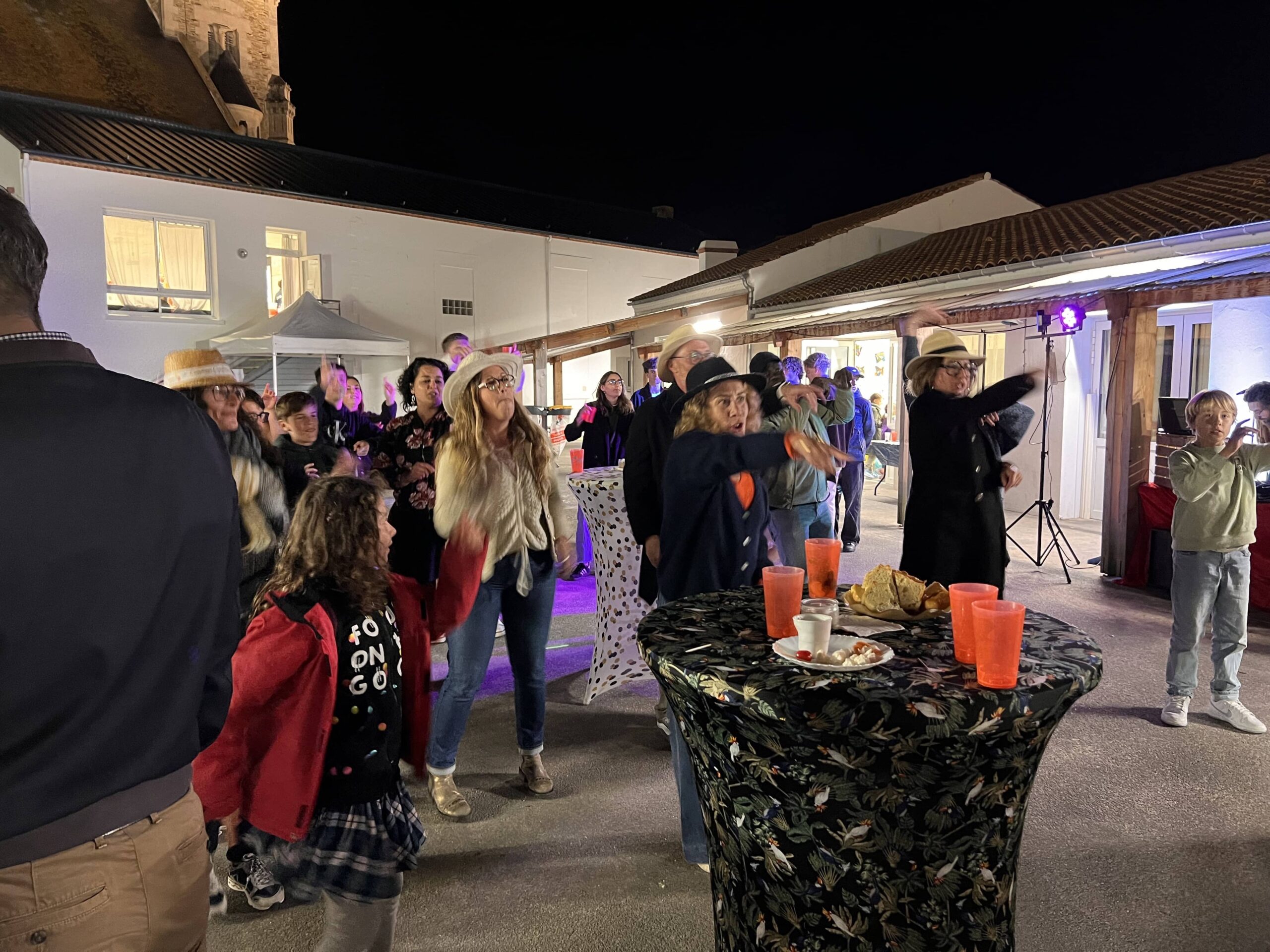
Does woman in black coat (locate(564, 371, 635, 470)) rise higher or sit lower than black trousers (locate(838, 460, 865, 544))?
higher

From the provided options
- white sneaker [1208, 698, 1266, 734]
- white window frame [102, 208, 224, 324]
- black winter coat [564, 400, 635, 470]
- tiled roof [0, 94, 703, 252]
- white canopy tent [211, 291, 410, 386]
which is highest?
tiled roof [0, 94, 703, 252]

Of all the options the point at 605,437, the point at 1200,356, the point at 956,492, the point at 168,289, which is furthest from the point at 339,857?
the point at 168,289

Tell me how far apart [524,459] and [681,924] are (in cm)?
193

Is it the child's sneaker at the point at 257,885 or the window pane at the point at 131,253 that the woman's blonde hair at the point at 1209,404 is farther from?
the window pane at the point at 131,253

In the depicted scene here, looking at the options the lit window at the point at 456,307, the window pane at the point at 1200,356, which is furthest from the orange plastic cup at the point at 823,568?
the lit window at the point at 456,307

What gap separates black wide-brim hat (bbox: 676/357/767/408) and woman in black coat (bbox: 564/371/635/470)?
4313 mm

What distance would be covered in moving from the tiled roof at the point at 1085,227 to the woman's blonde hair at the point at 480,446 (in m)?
6.08

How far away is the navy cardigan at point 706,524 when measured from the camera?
2.82 meters

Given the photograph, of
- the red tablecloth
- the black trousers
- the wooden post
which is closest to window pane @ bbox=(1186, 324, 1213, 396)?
the wooden post

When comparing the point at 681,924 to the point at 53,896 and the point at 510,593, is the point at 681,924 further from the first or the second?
the point at 53,896

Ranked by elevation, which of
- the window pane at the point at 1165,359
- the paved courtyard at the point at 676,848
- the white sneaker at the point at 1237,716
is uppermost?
the window pane at the point at 1165,359

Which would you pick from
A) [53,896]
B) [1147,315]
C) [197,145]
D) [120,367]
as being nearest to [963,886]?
[53,896]

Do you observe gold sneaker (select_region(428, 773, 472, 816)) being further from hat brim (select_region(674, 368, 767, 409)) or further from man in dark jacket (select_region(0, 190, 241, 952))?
man in dark jacket (select_region(0, 190, 241, 952))

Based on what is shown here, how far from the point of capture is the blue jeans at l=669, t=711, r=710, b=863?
283 centimetres
